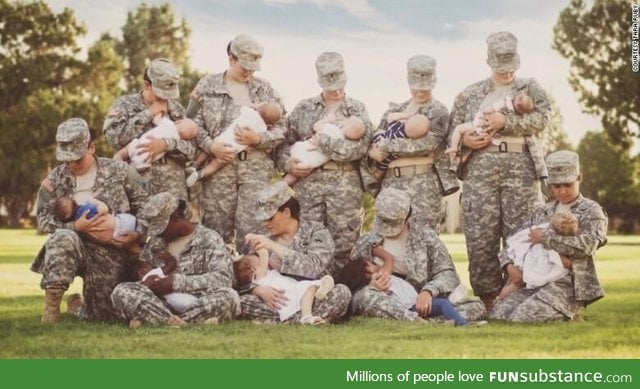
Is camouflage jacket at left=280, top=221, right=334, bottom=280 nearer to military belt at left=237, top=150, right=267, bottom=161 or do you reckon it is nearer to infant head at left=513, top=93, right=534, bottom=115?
military belt at left=237, top=150, right=267, bottom=161

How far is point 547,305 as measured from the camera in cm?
959

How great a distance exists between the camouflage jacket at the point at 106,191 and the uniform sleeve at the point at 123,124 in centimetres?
69

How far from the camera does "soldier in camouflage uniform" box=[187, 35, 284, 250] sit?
10.7 metres

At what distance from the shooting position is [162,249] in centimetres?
924

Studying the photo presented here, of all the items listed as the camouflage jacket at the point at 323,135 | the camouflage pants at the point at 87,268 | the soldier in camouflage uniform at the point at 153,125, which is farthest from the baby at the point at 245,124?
the camouflage pants at the point at 87,268

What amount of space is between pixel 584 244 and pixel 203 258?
3.54 m

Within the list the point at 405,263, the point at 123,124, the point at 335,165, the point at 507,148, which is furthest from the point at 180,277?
the point at 507,148

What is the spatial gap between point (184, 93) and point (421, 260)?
102ft

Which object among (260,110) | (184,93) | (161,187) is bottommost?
(161,187)

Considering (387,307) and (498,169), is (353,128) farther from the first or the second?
(387,307)

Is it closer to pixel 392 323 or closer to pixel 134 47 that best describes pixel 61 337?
pixel 392 323

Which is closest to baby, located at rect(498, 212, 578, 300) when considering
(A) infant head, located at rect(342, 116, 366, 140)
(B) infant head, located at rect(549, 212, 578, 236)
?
(B) infant head, located at rect(549, 212, 578, 236)

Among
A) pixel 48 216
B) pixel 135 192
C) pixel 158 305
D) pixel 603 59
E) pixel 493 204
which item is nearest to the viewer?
pixel 158 305
